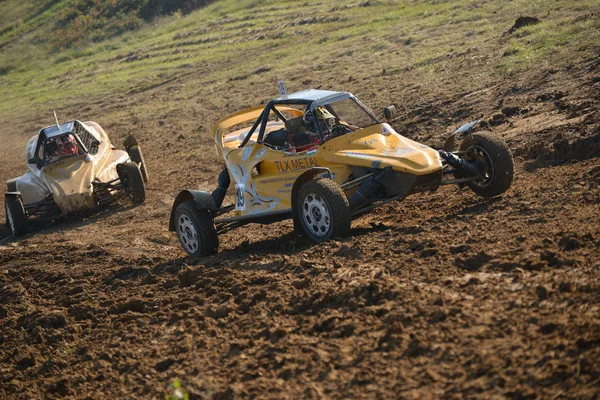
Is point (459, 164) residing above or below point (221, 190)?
below

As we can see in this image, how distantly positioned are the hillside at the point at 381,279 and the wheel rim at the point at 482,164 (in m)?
0.26

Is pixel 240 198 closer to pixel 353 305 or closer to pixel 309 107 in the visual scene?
pixel 309 107

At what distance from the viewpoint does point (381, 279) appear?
6953mm

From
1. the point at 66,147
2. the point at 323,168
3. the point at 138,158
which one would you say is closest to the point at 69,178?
the point at 66,147

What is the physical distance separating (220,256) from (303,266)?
2096 mm

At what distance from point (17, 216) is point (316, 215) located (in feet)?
22.5

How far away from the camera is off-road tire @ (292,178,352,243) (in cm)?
848

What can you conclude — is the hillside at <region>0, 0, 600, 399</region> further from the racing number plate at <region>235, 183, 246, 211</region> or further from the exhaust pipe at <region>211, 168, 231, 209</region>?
the exhaust pipe at <region>211, 168, 231, 209</region>

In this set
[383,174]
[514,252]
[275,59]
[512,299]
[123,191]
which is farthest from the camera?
[275,59]

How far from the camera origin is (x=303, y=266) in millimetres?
7961

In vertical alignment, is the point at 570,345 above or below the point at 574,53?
below

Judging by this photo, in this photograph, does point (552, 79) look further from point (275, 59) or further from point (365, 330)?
point (275, 59)

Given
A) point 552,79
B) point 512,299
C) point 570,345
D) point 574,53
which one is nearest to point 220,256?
point 512,299

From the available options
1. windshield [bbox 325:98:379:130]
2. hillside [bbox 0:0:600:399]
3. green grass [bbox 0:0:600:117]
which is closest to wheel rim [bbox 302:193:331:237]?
hillside [bbox 0:0:600:399]
